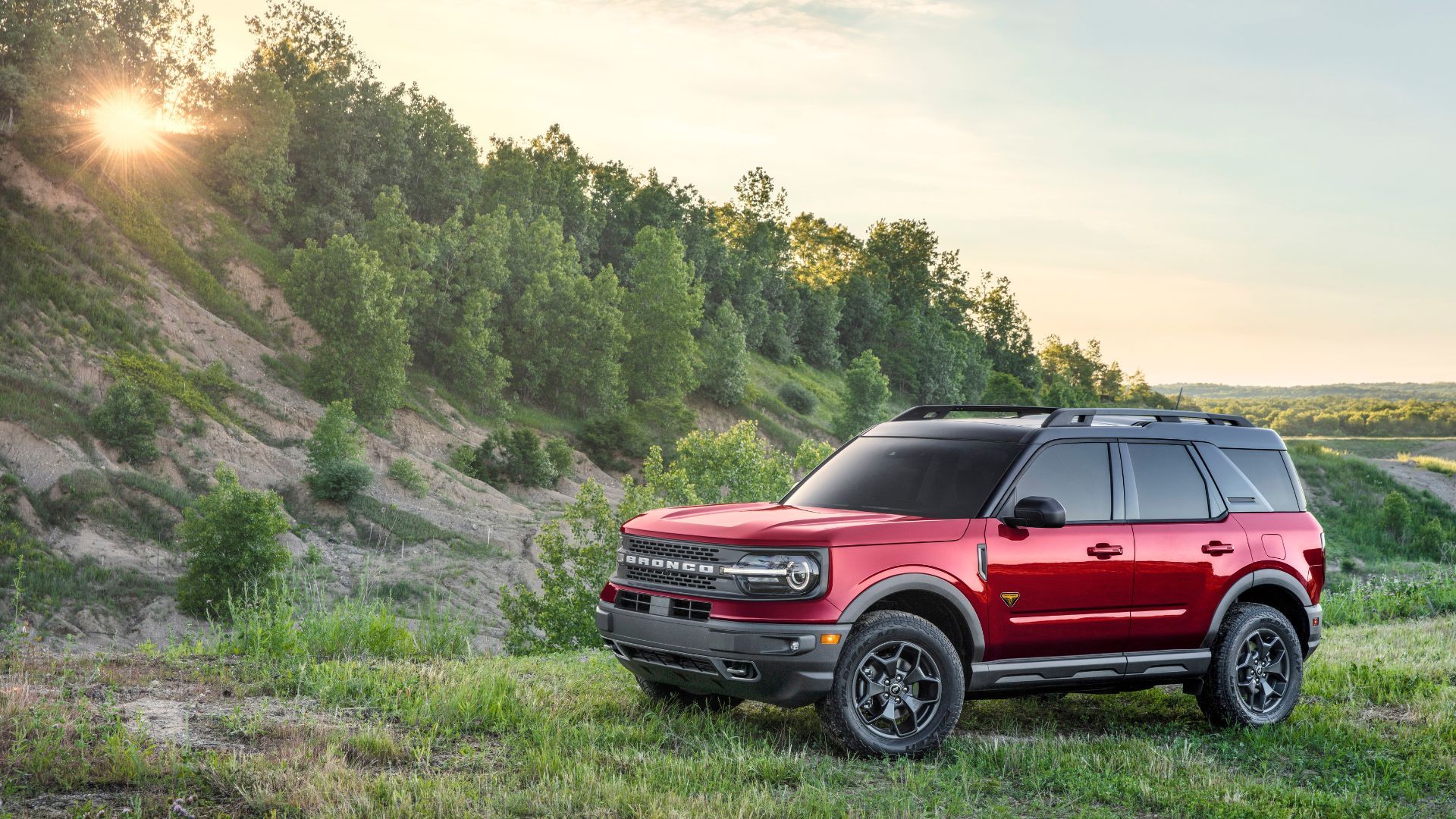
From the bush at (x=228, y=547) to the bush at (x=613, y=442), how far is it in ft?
111

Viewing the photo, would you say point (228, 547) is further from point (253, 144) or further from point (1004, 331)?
point (1004, 331)

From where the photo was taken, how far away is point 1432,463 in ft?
357

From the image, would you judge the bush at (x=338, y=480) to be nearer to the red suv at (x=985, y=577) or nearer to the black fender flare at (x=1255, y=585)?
the red suv at (x=985, y=577)

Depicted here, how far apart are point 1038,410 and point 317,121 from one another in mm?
78183

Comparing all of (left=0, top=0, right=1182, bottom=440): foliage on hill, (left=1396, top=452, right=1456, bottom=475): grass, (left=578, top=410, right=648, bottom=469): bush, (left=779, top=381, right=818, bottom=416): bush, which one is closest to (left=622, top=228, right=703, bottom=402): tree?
(left=0, top=0, right=1182, bottom=440): foliage on hill

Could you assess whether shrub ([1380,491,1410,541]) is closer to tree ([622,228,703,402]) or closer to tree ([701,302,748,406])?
tree ([701,302,748,406])

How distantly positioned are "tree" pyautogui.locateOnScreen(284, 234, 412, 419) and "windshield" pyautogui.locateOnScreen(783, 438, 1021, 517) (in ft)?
173

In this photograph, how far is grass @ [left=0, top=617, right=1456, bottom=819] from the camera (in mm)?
5523

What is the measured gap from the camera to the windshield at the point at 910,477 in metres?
7.54

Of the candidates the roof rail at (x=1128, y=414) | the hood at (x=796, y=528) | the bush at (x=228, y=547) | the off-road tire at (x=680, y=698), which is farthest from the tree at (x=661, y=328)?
the hood at (x=796, y=528)

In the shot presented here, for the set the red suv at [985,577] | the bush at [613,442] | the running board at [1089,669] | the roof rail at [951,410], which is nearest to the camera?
the red suv at [985,577]

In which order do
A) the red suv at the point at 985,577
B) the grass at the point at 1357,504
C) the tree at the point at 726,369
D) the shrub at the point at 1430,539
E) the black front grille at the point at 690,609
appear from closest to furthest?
the red suv at the point at 985,577 → the black front grille at the point at 690,609 → the shrub at the point at 1430,539 → the grass at the point at 1357,504 → the tree at the point at 726,369

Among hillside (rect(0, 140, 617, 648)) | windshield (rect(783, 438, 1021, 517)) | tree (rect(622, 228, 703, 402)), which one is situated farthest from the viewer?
tree (rect(622, 228, 703, 402))

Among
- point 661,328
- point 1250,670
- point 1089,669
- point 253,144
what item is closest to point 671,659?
point 1089,669
